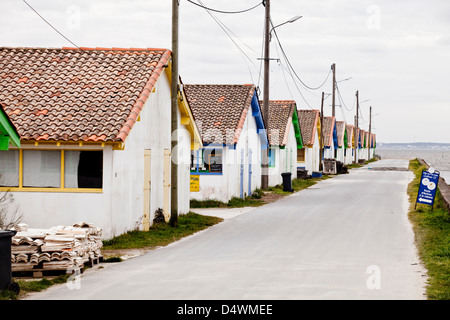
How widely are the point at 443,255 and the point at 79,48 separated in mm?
12296

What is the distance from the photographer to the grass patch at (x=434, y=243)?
35.2 ft

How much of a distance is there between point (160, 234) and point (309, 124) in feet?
131

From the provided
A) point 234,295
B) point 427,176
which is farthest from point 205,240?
point 427,176

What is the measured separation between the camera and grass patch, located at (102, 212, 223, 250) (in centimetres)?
1580

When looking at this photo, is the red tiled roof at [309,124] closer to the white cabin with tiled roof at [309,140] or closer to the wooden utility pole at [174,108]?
the white cabin with tiled roof at [309,140]

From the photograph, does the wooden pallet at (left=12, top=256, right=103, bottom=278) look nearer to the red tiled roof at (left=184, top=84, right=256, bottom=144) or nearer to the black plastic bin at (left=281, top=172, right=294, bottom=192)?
the red tiled roof at (left=184, top=84, right=256, bottom=144)

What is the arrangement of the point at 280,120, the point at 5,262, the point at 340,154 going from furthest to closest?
the point at 340,154
the point at 280,120
the point at 5,262

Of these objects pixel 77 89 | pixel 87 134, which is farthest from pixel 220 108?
pixel 87 134

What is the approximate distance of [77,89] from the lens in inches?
706

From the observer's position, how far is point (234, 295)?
9766 millimetres

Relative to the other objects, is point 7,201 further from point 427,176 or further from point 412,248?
point 427,176

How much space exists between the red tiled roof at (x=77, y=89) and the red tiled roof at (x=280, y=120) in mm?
21340

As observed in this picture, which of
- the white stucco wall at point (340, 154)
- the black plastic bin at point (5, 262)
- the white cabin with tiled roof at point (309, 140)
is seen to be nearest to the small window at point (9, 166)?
the black plastic bin at point (5, 262)

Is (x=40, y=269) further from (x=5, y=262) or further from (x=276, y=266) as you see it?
(x=276, y=266)
